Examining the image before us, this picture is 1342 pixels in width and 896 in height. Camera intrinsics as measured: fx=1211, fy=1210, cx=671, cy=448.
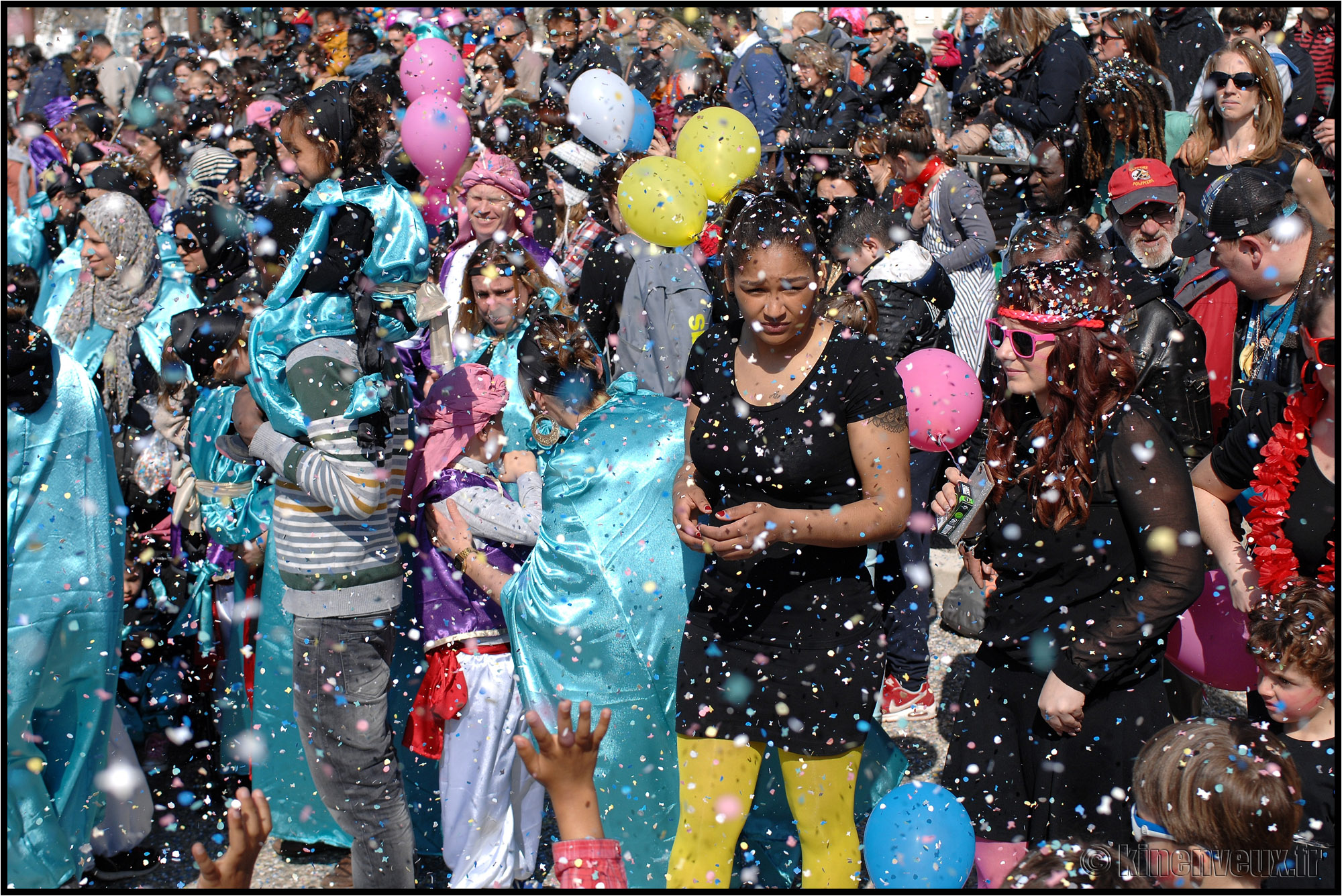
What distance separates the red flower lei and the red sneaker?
2.28 meters

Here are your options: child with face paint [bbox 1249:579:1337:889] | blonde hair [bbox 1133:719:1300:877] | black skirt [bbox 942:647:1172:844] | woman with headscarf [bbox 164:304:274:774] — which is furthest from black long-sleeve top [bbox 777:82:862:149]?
blonde hair [bbox 1133:719:1300:877]

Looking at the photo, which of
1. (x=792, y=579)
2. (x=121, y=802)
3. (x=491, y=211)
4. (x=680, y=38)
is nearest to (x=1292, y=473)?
(x=792, y=579)

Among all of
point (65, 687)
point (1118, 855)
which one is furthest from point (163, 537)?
point (1118, 855)

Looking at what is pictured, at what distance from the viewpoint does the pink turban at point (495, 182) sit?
224 inches

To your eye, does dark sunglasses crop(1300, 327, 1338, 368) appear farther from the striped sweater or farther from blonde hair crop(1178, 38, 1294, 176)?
blonde hair crop(1178, 38, 1294, 176)

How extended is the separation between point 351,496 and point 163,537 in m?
2.07

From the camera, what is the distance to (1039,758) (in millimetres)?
2828

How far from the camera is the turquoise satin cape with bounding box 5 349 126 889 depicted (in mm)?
3549

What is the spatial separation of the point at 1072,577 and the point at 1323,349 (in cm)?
76

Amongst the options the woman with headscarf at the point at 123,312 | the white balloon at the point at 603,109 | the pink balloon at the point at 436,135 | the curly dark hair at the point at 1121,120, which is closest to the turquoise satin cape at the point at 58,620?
the woman with headscarf at the point at 123,312

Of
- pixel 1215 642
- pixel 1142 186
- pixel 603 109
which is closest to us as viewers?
pixel 1215 642

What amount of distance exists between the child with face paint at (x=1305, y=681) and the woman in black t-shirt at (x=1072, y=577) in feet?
0.61

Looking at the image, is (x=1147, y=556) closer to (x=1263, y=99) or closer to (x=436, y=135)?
(x=1263, y=99)

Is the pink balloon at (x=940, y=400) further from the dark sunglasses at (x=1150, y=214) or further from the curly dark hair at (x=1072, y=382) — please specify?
the dark sunglasses at (x=1150, y=214)
